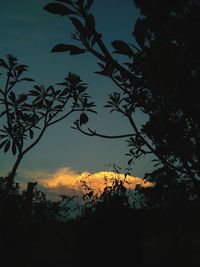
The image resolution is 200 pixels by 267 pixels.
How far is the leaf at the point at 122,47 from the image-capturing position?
2.94 meters

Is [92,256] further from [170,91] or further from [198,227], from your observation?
[198,227]

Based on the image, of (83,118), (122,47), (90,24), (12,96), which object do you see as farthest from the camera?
(12,96)

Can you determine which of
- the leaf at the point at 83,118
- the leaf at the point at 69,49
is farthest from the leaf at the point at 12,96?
the leaf at the point at 69,49

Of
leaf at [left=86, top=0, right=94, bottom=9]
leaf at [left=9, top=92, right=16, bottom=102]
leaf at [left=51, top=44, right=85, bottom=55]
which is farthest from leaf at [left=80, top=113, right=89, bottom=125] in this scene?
leaf at [left=86, top=0, right=94, bottom=9]

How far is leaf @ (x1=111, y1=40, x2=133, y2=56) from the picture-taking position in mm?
2941

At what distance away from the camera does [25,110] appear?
1469 centimetres

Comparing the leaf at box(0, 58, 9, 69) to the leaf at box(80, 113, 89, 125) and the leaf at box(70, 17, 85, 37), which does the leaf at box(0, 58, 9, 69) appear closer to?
the leaf at box(80, 113, 89, 125)

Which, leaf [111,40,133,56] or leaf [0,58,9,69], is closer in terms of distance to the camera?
leaf [111,40,133,56]

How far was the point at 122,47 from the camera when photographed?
296 centimetres

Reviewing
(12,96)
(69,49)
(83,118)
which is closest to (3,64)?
Answer: (12,96)

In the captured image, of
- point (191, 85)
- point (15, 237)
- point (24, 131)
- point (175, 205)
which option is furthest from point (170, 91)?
point (24, 131)

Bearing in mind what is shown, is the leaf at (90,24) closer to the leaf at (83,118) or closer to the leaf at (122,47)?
the leaf at (122,47)

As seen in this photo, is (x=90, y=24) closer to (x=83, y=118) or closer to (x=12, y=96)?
(x=83, y=118)

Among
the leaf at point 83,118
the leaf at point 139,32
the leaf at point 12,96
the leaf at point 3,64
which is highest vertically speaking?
the leaf at point 3,64
